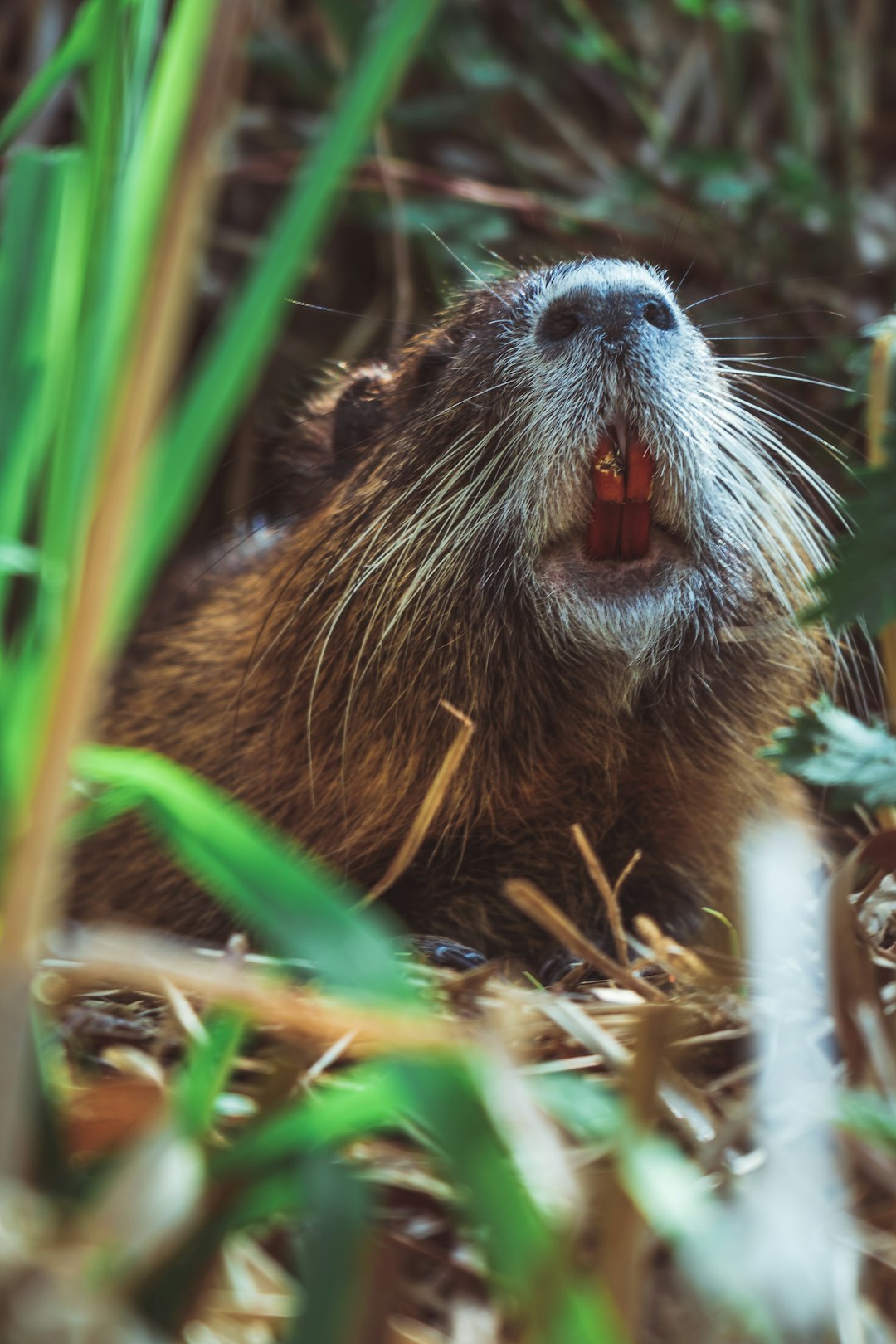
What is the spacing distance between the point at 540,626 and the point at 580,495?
220 mm

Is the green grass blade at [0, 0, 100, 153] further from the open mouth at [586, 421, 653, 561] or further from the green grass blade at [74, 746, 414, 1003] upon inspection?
the green grass blade at [74, 746, 414, 1003]

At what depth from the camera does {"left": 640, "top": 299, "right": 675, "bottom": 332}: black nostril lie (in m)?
2.22

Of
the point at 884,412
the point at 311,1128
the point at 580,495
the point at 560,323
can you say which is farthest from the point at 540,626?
the point at 311,1128

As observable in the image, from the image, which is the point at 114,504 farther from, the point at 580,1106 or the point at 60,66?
the point at 60,66

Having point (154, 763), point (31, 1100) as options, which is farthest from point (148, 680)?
point (31, 1100)

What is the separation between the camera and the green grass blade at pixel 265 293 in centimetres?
130

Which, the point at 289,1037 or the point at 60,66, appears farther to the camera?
the point at 60,66

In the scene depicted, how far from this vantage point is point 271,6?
4.52m

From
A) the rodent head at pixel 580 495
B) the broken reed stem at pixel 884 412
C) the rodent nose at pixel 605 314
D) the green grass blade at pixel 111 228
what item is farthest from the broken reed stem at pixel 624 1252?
the rodent nose at pixel 605 314

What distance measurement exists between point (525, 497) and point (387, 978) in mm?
1216

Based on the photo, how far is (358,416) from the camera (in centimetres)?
290

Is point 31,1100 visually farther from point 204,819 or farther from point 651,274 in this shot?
point 651,274

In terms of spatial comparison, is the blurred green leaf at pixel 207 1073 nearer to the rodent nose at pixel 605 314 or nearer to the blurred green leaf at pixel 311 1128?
the blurred green leaf at pixel 311 1128

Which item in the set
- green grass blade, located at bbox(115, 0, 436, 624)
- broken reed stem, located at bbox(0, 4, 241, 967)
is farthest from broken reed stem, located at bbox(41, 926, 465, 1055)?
green grass blade, located at bbox(115, 0, 436, 624)
